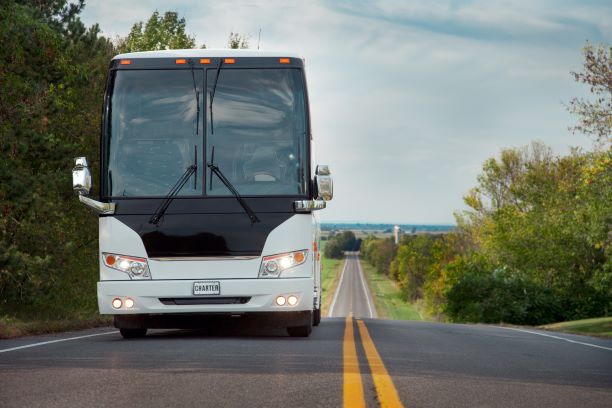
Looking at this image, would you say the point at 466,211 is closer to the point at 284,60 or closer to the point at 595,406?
the point at 284,60

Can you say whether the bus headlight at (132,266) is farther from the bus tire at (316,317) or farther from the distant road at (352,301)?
the distant road at (352,301)

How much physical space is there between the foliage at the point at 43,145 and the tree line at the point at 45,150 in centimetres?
3

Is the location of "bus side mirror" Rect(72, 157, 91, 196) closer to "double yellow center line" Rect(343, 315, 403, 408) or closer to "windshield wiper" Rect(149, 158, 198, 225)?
"windshield wiper" Rect(149, 158, 198, 225)

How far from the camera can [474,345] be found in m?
13.1

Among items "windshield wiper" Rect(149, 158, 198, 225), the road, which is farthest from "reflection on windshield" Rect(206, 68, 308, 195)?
the road

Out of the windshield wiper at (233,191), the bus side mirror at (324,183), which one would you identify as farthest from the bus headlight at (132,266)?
the bus side mirror at (324,183)

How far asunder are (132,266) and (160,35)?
2956cm

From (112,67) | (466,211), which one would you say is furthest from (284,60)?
(466,211)

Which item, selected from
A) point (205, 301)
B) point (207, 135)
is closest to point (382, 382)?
point (205, 301)

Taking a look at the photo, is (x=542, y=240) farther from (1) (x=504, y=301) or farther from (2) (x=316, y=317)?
(2) (x=316, y=317)

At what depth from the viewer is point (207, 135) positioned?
1228 centimetres

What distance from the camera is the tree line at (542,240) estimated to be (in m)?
35.5

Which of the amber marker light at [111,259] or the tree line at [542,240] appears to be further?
the tree line at [542,240]

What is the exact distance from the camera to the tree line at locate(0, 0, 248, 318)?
70.0 ft
